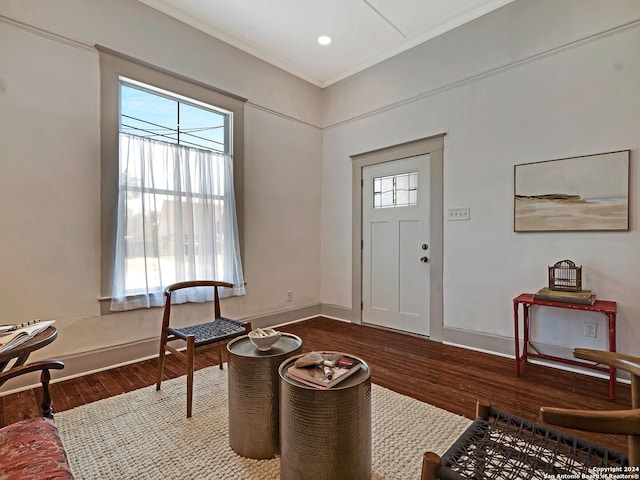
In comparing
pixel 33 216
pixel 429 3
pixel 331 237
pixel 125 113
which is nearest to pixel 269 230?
pixel 331 237

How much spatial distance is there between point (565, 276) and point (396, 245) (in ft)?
5.56

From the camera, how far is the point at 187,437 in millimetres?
1827

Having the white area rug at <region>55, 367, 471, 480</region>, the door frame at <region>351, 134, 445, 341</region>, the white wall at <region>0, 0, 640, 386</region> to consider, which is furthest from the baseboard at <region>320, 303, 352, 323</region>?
the white area rug at <region>55, 367, 471, 480</region>

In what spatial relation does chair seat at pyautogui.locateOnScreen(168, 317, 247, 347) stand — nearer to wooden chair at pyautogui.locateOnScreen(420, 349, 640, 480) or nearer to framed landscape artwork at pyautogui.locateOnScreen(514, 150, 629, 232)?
wooden chair at pyautogui.locateOnScreen(420, 349, 640, 480)

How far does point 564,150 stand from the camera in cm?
279

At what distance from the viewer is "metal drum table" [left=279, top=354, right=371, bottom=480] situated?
130 centimetres

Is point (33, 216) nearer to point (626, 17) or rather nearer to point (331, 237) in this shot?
point (331, 237)

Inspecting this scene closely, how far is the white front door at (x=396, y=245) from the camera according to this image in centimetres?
374

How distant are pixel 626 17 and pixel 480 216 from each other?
1849mm

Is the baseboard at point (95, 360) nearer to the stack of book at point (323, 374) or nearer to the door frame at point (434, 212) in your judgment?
the stack of book at point (323, 374)

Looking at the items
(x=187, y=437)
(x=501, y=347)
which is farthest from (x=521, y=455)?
(x=501, y=347)

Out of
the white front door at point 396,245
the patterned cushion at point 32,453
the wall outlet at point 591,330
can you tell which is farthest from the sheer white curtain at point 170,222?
the wall outlet at point 591,330

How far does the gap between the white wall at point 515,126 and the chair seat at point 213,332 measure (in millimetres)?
2297

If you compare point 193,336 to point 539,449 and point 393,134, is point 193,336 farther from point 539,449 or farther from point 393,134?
point 393,134
